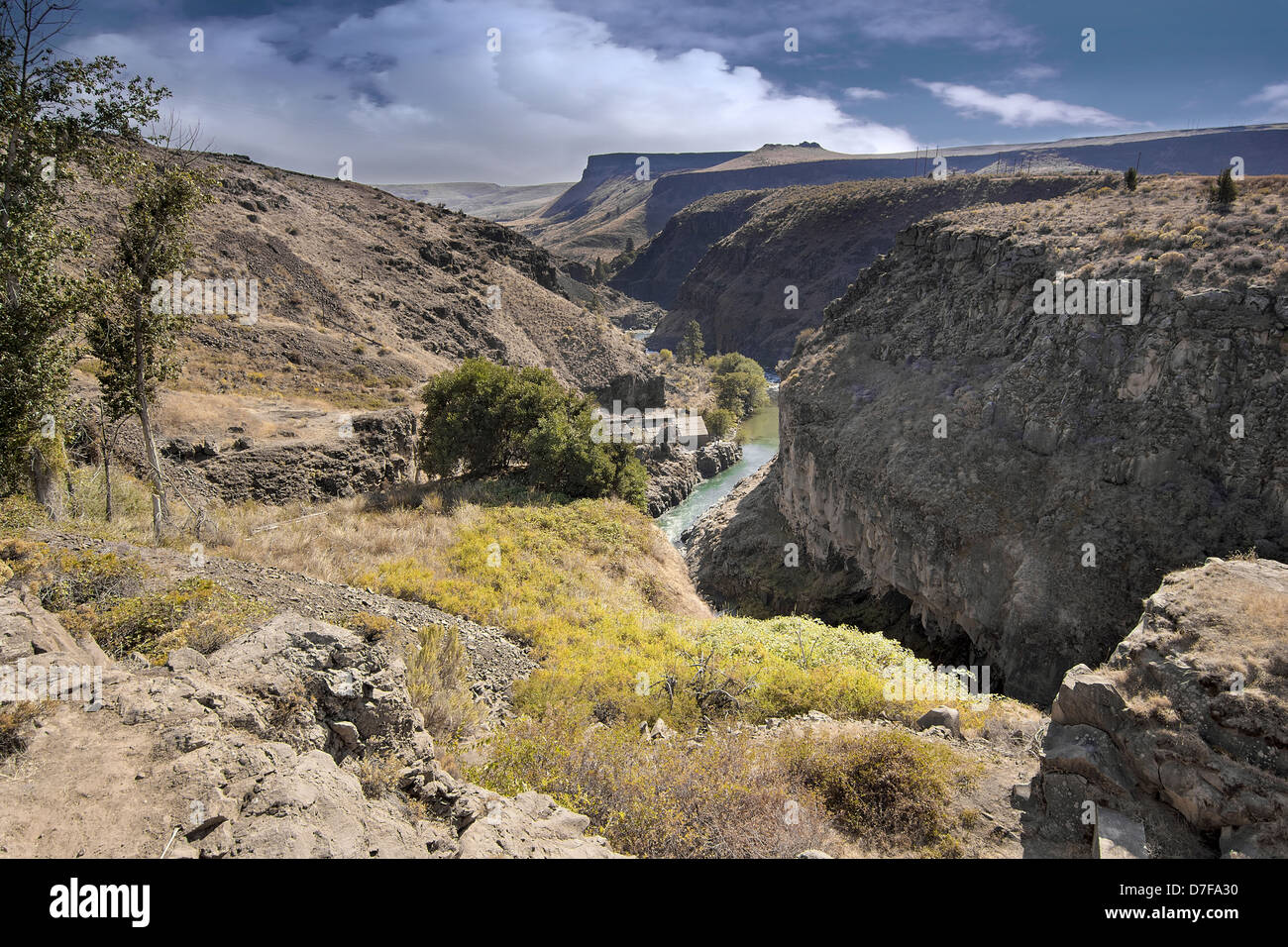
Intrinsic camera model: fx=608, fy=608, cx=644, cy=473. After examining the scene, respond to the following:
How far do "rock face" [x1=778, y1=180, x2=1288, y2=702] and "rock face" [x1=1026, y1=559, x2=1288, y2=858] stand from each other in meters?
9.51

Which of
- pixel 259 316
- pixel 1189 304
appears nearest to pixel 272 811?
pixel 1189 304

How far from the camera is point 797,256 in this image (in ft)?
368

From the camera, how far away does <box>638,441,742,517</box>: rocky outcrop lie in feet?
135

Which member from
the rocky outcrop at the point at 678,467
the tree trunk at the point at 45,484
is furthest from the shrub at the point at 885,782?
the rocky outcrop at the point at 678,467

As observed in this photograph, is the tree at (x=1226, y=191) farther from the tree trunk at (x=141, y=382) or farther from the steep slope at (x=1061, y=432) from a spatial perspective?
the tree trunk at (x=141, y=382)

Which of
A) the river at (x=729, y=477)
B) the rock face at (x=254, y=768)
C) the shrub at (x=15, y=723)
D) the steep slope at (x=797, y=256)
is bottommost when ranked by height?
the river at (x=729, y=477)

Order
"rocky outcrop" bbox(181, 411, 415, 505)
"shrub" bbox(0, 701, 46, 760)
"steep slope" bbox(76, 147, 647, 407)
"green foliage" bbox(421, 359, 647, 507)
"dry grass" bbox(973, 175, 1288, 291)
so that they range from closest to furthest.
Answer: "shrub" bbox(0, 701, 46, 760)
"dry grass" bbox(973, 175, 1288, 291)
"rocky outcrop" bbox(181, 411, 415, 505)
"green foliage" bbox(421, 359, 647, 507)
"steep slope" bbox(76, 147, 647, 407)

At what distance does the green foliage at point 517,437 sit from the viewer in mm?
21953

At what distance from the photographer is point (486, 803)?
533 centimetres

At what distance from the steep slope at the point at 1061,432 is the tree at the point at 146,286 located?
21.4 metres

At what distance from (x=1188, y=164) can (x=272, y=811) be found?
787 feet

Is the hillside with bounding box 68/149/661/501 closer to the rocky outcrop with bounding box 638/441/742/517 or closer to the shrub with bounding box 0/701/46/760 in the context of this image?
the shrub with bounding box 0/701/46/760

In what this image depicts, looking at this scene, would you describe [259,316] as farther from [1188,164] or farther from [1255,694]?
[1188,164]

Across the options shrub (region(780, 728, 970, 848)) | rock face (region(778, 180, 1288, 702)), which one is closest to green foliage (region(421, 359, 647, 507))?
rock face (region(778, 180, 1288, 702))
